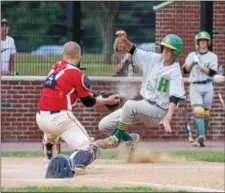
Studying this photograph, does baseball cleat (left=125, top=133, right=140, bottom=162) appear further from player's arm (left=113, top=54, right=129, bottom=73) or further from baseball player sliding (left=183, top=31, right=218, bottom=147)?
player's arm (left=113, top=54, right=129, bottom=73)

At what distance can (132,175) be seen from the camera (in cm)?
1173

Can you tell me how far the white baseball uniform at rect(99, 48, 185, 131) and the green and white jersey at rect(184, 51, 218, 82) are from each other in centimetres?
499

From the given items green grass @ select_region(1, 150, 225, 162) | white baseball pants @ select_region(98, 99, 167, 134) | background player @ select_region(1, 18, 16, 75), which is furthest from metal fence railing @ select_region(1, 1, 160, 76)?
white baseball pants @ select_region(98, 99, 167, 134)

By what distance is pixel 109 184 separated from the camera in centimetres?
1054

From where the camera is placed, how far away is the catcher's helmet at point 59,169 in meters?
11.0

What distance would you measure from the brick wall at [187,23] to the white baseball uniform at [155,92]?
7.76 metres

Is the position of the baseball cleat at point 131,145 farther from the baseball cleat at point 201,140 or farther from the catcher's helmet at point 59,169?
the baseball cleat at point 201,140

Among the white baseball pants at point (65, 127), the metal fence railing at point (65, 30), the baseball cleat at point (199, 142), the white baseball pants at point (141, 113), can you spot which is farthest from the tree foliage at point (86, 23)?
the white baseball pants at point (65, 127)

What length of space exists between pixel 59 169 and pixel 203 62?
25.7ft

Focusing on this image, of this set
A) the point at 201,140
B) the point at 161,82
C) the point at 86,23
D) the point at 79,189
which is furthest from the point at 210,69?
the point at 79,189

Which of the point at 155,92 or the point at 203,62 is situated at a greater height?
the point at 203,62

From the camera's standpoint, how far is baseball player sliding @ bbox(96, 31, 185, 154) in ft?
42.7

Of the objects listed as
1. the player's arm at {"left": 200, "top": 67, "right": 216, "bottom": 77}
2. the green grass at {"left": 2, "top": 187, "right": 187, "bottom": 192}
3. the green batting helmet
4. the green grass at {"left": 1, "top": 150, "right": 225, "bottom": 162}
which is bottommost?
the green grass at {"left": 1, "top": 150, "right": 225, "bottom": 162}

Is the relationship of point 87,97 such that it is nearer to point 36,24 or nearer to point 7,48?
point 7,48
